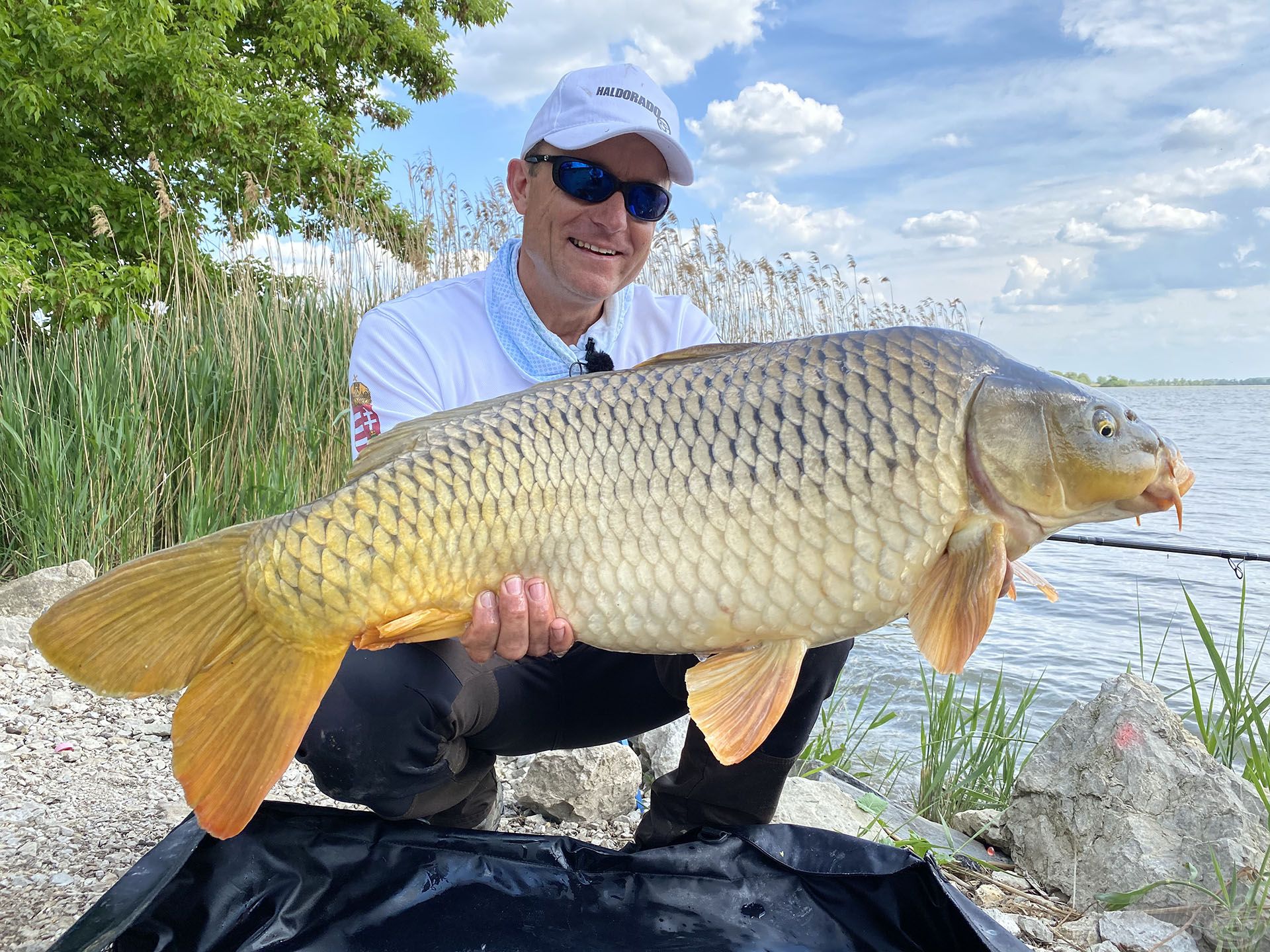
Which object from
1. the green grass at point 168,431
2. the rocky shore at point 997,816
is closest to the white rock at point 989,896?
the rocky shore at point 997,816

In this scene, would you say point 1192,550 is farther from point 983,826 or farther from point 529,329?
point 529,329

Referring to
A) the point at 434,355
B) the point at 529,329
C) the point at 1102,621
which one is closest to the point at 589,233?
the point at 529,329

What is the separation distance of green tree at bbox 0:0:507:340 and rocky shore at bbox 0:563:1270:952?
297 centimetres

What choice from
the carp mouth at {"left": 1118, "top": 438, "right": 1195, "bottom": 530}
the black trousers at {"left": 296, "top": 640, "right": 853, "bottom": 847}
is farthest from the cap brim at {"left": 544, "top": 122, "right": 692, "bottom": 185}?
the carp mouth at {"left": 1118, "top": 438, "right": 1195, "bottom": 530}

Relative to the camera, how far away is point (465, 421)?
1.28 m

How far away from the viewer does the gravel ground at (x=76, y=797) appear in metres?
1.55

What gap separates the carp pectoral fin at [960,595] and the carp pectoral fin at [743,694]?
0.53ft

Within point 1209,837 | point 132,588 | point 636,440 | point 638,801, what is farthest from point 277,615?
point 1209,837

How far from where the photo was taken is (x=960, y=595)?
1200mm

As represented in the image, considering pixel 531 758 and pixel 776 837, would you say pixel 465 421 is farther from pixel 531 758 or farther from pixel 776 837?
pixel 531 758

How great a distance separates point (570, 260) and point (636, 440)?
29.3 inches

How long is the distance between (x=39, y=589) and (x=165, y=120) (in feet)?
24.1

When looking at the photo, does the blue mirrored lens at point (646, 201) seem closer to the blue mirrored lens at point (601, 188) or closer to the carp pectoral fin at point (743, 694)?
the blue mirrored lens at point (601, 188)

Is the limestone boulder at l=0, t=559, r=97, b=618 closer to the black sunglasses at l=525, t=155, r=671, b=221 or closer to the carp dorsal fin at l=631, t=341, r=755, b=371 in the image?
the black sunglasses at l=525, t=155, r=671, b=221
